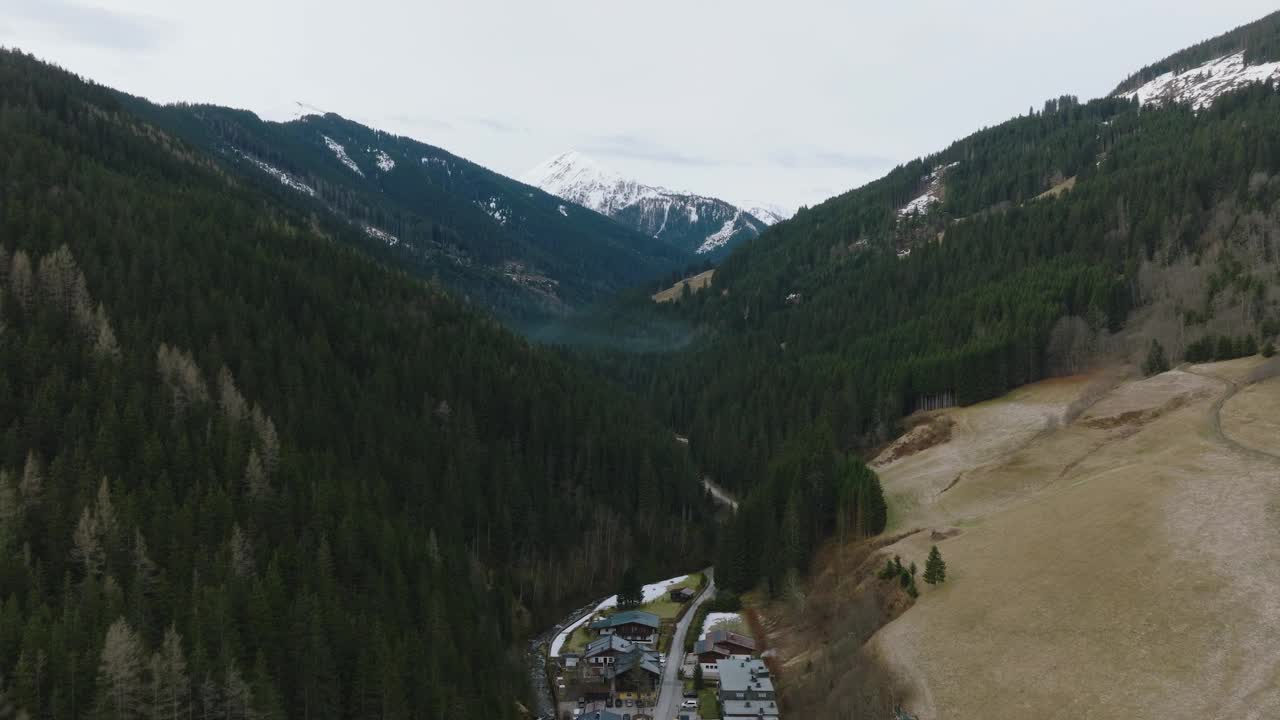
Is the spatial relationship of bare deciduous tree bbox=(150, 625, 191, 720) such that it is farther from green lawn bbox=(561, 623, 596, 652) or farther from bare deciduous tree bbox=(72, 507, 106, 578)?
green lawn bbox=(561, 623, 596, 652)

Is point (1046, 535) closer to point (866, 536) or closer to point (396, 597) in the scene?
point (866, 536)

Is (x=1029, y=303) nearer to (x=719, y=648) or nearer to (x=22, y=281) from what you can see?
(x=719, y=648)

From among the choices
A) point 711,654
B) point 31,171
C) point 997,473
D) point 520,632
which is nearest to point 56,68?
point 31,171

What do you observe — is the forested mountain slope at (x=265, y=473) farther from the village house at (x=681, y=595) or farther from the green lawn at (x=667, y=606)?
the village house at (x=681, y=595)

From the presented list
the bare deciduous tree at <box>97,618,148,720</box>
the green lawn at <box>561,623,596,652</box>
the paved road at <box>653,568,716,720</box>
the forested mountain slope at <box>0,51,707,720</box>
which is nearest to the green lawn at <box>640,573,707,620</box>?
the paved road at <box>653,568,716,720</box>

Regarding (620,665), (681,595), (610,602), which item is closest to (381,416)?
(610,602)

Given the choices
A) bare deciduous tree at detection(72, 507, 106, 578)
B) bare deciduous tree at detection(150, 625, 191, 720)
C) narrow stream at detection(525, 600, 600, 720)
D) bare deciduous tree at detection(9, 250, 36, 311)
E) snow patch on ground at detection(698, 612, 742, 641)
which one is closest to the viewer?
bare deciduous tree at detection(150, 625, 191, 720)
